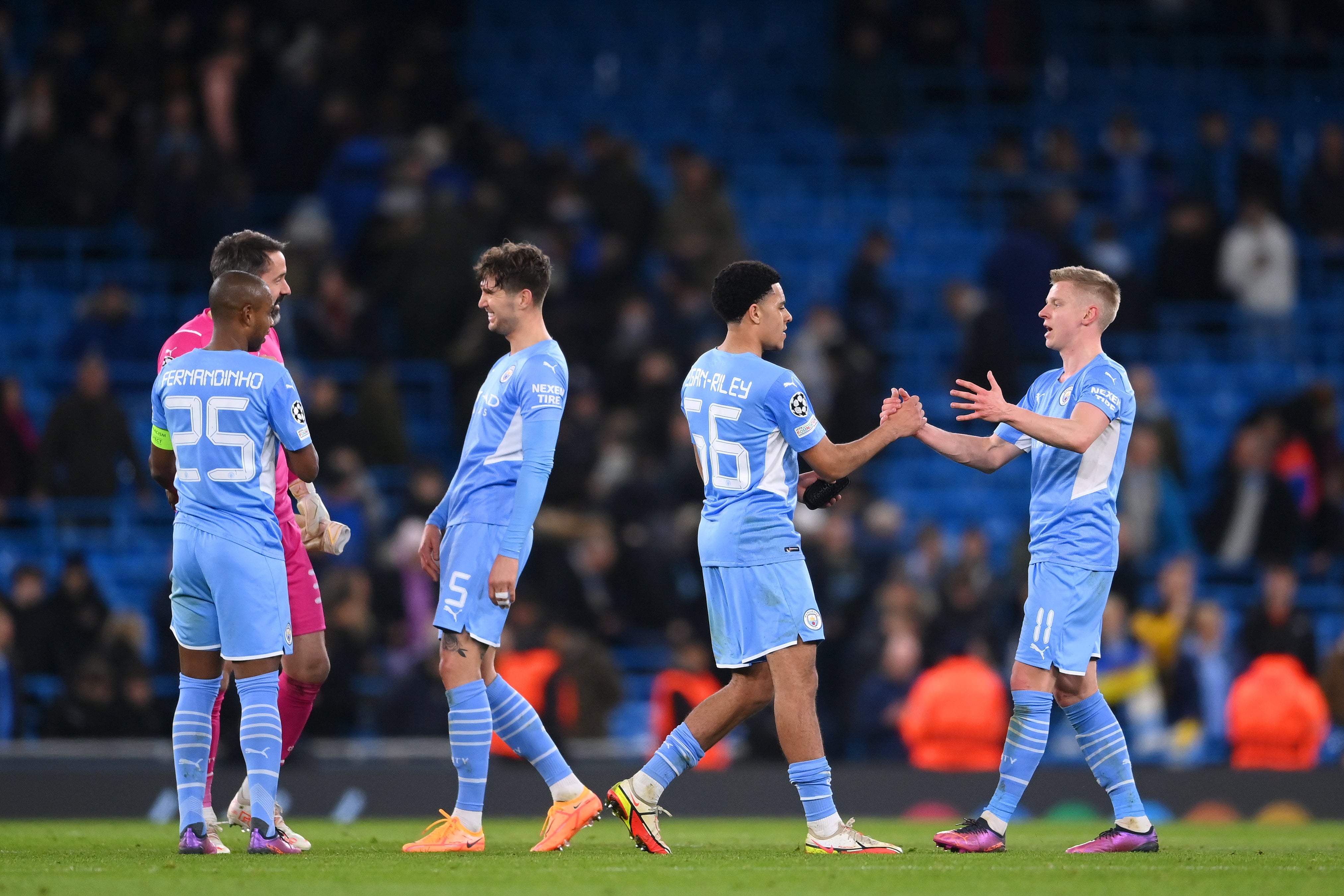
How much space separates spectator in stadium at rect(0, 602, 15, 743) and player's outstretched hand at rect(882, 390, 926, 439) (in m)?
8.56

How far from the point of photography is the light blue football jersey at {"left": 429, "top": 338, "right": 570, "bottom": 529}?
834cm

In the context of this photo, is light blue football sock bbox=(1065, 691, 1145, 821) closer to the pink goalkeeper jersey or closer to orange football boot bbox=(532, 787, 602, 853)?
orange football boot bbox=(532, 787, 602, 853)

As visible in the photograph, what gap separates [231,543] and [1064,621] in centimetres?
387

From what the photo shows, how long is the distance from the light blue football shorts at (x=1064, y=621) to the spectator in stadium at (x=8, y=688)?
29.1 ft

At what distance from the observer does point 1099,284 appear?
28.8ft

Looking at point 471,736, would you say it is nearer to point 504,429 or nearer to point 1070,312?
point 504,429

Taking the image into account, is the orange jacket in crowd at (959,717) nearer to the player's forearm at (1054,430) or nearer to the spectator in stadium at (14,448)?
the player's forearm at (1054,430)

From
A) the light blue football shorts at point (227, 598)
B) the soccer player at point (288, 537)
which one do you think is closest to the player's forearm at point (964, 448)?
the soccer player at point (288, 537)

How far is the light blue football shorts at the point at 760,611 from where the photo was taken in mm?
8164

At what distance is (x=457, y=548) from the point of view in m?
8.30

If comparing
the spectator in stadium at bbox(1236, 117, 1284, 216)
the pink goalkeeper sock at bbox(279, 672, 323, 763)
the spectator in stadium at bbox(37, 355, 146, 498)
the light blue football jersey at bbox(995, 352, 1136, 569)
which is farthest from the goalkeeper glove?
the spectator in stadium at bbox(1236, 117, 1284, 216)

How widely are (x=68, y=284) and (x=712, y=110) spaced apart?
8145 millimetres

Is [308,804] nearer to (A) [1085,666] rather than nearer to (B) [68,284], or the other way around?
(A) [1085,666]

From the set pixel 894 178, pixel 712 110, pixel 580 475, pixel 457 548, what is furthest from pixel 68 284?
pixel 457 548
